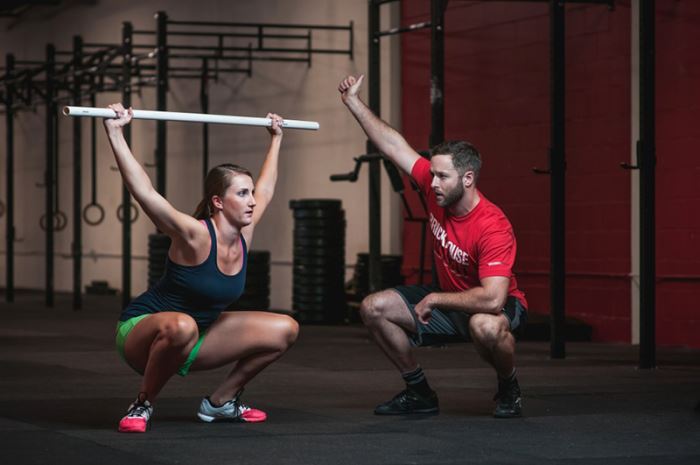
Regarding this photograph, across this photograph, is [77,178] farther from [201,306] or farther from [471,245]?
[471,245]

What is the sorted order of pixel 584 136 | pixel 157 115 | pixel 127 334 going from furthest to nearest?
1. pixel 584 136
2. pixel 127 334
3. pixel 157 115

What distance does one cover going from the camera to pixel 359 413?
5066mm

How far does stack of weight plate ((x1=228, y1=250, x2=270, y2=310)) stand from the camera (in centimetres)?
1120

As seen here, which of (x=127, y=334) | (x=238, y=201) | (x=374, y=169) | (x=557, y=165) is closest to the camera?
(x=238, y=201)

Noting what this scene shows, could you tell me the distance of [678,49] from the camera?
843 centimetres

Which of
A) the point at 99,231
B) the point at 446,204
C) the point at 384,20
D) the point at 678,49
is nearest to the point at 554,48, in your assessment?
the point at 678,49

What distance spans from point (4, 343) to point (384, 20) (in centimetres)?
454

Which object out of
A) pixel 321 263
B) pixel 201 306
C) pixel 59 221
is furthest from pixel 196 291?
pixel 59 221

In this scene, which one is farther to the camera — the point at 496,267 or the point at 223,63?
the point at 223,63

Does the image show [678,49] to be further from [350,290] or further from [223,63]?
[223,63]

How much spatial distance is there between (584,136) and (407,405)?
4.67 meters

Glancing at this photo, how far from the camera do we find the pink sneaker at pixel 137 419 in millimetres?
4418

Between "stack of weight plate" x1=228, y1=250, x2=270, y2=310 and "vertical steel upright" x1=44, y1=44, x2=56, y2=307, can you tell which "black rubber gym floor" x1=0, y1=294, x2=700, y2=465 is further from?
"vertical steel upright" x1=44, y1=44, x2=56, y2=307

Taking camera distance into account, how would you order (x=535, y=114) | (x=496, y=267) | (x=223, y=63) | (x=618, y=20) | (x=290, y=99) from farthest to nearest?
(x=223, y=63), (x=290, y=99), (x=535, y=114), (x=618, y=20), (x=496, y=267)
